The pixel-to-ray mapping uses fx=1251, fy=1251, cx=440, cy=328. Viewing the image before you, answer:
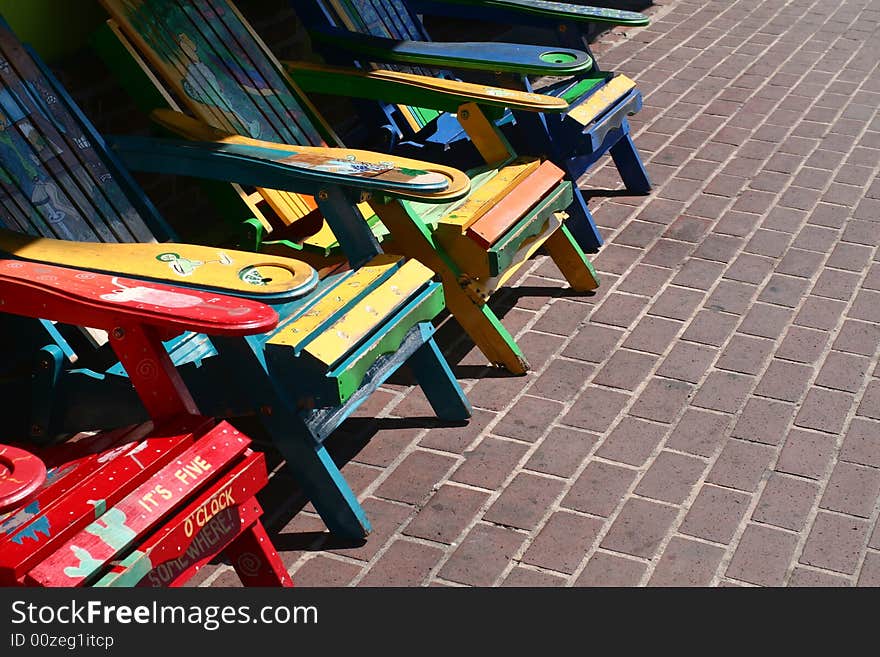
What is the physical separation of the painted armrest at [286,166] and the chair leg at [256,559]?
0.93 meters

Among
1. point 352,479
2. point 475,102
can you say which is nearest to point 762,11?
point 475,102

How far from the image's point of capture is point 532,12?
4512mm

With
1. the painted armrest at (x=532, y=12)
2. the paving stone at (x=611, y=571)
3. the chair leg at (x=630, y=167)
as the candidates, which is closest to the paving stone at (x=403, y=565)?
the paving stone at (x=611, y=571)

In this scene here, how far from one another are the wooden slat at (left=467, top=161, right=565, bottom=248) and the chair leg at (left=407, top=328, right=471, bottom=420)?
345mm

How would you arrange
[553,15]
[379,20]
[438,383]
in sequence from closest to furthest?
1. [438,383]
2. [553,15]
3. [379,20]

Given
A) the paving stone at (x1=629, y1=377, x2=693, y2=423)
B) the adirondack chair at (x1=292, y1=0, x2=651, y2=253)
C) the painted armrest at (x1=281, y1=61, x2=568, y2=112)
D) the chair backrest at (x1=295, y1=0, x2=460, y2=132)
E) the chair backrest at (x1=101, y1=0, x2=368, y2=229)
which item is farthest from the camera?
the chair backrest at (x1=295, y1=0, x2=460, y2=132)

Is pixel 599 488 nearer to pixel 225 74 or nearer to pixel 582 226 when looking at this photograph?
pixel 582 226

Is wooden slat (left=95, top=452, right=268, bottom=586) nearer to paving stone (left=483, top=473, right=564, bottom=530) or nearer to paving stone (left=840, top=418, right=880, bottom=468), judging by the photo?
paving stone (left=483, top=473, right=564, bottom=530)

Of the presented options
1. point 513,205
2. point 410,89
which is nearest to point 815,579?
point 513,205

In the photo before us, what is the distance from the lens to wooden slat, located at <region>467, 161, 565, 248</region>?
11.6ft

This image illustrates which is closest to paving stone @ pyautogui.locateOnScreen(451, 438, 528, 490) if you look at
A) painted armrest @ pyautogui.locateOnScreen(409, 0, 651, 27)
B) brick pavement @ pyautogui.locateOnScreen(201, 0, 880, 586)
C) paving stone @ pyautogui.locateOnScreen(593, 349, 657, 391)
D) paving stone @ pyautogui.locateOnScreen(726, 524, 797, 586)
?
brick pavement @ pyautogui.locateOnScreen(201, 0, 880, 586)

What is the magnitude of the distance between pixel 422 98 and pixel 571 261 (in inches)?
29.0

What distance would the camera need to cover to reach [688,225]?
471cm
